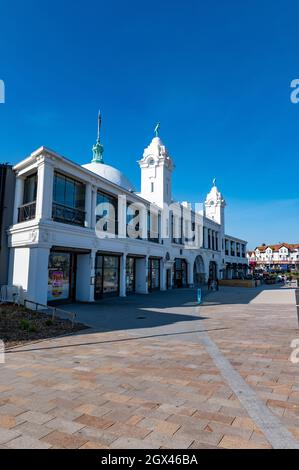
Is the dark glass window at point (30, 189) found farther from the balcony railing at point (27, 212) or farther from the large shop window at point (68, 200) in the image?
the large shop window at point (68, 200)

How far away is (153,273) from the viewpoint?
101 ft

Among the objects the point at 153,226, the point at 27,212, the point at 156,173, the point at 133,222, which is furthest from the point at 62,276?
the point at 156,173

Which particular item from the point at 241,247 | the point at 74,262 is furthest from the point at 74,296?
the point at 241,247

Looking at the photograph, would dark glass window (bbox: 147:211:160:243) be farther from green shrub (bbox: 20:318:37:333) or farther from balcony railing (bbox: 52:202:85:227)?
green shrub (bbox: 20:318:37:333)

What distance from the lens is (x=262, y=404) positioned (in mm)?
4820

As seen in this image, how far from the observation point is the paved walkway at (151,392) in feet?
12.7

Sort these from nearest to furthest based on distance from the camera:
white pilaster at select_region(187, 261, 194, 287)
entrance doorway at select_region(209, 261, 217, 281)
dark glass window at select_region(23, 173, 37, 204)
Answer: dark glass window at select_region(23, 173, 37, 204) < white pilaster at select_region(187, 261, 194, 287) < entrance doorway at select_region(209, 261, 217, 281)

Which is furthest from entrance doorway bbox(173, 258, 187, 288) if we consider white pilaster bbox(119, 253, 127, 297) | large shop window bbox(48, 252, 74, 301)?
large shop window bbox(48, 252, 74, 301)

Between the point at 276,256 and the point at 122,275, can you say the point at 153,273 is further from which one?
the point at 276,256

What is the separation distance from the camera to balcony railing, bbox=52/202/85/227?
59.3ft

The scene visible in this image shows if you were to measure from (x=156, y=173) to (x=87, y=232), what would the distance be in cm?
1547

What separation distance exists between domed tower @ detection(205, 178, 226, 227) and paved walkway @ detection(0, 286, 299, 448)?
4450cm

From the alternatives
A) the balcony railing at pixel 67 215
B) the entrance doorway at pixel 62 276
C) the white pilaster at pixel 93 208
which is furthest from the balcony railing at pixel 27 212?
the white pilaster at pixel 93 208

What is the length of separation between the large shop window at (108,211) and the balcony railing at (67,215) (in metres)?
2.02
